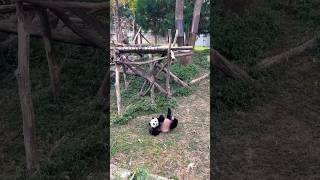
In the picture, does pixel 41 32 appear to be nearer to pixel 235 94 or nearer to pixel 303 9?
pixel 235 94

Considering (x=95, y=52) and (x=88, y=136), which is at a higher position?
(x=95, y=52)

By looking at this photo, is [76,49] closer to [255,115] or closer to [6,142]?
[6,142]

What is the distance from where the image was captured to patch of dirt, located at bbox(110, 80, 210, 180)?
5.56 metres

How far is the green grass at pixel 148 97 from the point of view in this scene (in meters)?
5.86

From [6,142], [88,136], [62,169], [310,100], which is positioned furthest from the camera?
[310,100]

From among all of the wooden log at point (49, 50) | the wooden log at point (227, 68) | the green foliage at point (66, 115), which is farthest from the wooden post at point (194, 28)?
the wooden log at point (227, 68)

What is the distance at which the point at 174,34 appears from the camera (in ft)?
19.0

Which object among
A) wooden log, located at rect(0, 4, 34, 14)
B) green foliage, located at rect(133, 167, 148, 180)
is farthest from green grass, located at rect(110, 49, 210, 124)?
wooden log, located at rect(0, 4, 34, 14)

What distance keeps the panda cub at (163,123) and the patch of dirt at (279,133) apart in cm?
208

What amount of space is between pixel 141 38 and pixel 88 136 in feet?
8.98

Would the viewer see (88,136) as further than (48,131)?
No

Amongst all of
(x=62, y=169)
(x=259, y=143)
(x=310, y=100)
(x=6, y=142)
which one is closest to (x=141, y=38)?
(x=62, y=169)

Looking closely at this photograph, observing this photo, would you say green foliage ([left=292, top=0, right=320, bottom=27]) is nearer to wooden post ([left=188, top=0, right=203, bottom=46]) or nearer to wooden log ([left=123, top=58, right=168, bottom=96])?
wooden post ([left=188, top=0, right=203, bottom=46])

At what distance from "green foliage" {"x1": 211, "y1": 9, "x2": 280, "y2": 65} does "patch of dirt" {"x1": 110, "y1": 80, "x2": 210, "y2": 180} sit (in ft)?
16.5
